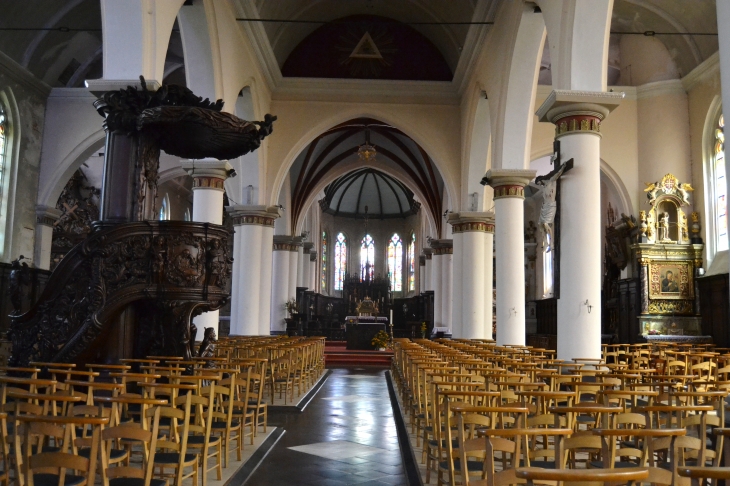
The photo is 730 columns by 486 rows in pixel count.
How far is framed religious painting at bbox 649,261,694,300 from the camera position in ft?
60.0

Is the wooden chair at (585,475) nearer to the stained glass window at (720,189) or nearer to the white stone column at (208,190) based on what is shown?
the white stone column at (208,190)

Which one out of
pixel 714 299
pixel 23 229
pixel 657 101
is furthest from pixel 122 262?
pixel 657 101

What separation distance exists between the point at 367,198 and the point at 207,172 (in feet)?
90.8

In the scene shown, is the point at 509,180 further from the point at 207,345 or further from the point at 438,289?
the point at 438,289

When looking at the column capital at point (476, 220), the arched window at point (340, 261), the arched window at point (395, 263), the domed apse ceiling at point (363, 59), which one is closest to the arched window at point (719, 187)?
the column capital at point (476, 220)

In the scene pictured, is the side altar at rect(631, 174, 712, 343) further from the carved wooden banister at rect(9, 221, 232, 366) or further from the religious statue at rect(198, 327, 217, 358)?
the carved wooden banister at rect(9, 221, 232, 366)

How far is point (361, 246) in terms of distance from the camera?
4309 cm

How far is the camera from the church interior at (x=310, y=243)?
5320mm

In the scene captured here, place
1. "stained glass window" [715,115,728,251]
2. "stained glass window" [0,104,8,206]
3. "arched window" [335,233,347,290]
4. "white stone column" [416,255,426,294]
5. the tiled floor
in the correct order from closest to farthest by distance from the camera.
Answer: the tiled floor
"stained glass window" [715,115,728,251]
"stained glass window" [0,104,8,206]
"white stone column" [416,255,426,294]
"arched window" [335,233,347,290]

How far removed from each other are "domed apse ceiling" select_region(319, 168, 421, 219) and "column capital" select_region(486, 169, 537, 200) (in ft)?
81.3

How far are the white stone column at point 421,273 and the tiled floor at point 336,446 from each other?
76.0ft

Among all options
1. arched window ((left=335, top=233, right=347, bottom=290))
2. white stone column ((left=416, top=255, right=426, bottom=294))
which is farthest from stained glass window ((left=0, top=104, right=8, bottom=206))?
arched window ((left=335, top=233, right=347, bottom=290))

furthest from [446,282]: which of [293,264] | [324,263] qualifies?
[324,263]

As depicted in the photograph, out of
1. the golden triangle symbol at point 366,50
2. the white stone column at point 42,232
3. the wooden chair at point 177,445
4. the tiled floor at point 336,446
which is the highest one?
the golden triangle symbol at point 366,50
